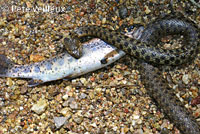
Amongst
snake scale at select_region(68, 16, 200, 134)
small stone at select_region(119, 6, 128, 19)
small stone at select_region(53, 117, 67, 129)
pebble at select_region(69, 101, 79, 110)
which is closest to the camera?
→ snake scale at select_region(68, 16, 200, 134)

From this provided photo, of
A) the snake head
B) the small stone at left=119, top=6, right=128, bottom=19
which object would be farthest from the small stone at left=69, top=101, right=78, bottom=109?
the small stone at left=119, top=6, right=128, bottom=19

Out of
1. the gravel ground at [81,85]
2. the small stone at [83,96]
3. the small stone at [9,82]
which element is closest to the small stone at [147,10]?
the gravel ground at [81,85]

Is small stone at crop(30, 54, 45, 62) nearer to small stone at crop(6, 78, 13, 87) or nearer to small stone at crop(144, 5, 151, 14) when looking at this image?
small stone at crop(6, 78, 13, 87)

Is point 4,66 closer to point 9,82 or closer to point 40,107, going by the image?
point 9,82

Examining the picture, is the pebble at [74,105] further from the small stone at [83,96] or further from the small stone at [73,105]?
the small stone at [83,96]

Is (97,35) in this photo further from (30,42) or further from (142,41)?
(30,42)

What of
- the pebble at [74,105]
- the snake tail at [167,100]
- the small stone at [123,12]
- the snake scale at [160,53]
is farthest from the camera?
the small stone at [123,12]

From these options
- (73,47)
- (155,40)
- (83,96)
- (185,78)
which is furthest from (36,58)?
(185,78)
